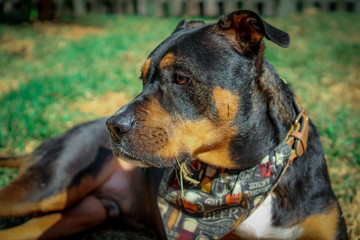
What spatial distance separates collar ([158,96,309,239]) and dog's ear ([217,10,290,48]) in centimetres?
64

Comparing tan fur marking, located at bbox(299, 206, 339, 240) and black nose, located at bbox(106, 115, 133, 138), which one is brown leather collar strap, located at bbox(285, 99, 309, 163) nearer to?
tan fur marking, located at bbox(299, 206, 339, 240)

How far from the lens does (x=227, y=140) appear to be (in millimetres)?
2541

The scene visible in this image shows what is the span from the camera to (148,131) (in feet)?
7.67

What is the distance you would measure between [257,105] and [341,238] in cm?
A: 123

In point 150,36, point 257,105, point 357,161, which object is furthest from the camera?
point 150,36

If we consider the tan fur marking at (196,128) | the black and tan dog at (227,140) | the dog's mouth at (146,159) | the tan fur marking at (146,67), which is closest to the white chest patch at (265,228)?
the black and tan dog at (227,140)

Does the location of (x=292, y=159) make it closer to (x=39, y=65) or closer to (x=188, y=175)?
(x=188, y=175)

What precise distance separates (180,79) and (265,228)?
131 cm

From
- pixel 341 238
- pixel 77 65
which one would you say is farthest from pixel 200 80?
pixel 77 65

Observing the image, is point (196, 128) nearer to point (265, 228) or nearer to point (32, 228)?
point (265, 228)

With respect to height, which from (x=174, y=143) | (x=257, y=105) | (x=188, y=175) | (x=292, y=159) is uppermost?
(x=257, y=105)

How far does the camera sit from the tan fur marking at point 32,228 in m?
3.05

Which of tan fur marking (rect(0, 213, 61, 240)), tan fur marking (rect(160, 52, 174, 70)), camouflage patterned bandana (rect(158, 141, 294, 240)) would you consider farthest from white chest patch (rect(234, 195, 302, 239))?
tan fur marking (rect(0, 213, 61, 240))

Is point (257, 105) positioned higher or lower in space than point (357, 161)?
higher
